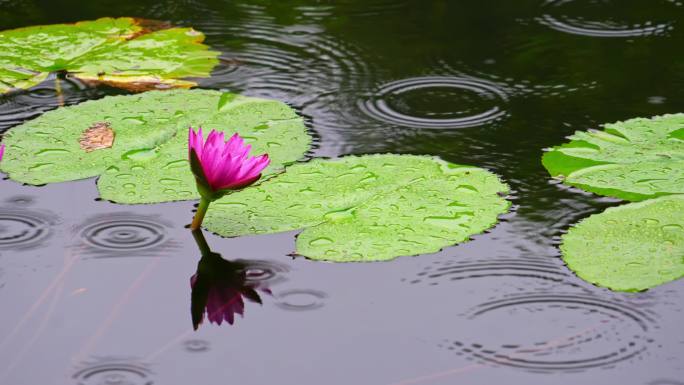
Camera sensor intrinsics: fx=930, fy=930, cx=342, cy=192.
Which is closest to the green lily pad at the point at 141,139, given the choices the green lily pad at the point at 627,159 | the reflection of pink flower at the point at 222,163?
the reflection of pink flower at the point at 222,163

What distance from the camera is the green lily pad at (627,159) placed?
2.03 meters

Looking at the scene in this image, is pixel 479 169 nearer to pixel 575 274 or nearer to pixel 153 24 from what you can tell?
pixel 575 274

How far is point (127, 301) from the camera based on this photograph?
1.71m

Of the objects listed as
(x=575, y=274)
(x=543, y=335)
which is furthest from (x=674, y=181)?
(x=543, y=335)

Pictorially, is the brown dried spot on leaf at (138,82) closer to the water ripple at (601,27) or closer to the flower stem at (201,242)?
the flower stem at (201,242)

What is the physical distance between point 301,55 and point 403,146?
729 mm

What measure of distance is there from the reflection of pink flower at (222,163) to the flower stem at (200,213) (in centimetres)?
5

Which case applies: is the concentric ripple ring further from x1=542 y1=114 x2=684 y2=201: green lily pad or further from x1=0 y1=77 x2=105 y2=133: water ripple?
x1=0 y1=77 x2=105 y2=133: water ripple

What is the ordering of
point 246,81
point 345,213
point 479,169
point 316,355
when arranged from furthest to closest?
point 246,81 → point 479,169 → point 345,213 → point 316,355

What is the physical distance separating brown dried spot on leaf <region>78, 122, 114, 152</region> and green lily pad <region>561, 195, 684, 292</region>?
1120 millimetres

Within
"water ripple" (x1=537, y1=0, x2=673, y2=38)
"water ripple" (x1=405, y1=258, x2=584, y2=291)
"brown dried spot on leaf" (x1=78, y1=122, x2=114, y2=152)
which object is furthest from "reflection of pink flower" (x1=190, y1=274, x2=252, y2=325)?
"water ripple" (x1=537, y1=0, x2=673, y2=38)

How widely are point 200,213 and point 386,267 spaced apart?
1.31 ft

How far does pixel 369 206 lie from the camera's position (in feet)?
6.40

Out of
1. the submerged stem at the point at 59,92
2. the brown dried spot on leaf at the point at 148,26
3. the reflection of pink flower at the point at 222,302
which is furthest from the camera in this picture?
the brown dried spot on leaf at the point at 148,26
